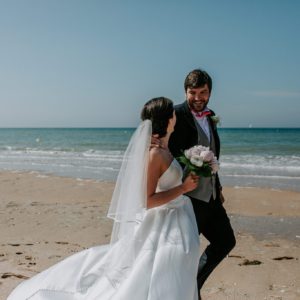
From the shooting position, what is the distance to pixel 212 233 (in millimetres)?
3842

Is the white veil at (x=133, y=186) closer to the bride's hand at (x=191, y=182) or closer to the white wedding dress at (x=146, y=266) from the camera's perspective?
the white wedding dress at (x=146, y=266)

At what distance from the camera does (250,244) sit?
21.1 feet

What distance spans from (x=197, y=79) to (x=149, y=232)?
1.31 metres

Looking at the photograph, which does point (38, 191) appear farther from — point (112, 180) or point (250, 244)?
point (250, 244)

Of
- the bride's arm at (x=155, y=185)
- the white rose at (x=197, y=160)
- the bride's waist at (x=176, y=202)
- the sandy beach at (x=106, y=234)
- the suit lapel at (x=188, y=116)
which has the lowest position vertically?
the sandy beach at (x=106, y=234)

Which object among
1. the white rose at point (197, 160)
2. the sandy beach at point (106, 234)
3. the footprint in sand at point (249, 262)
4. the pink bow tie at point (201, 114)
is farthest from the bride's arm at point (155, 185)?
the footprint in sand at point (249, 262)

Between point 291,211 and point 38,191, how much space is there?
21.4ft

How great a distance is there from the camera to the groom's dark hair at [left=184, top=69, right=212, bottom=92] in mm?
3688

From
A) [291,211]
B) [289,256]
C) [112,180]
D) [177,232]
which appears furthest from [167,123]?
[112,180]

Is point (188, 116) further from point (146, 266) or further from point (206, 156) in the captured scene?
point (146, 266)

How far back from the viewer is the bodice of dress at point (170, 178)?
345 cm

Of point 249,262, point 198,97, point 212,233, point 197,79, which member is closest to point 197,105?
point 198,97

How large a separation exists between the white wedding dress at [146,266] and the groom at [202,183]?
0.25 metres

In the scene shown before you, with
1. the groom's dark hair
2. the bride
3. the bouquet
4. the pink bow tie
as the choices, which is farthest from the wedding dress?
the groom's dark hair
